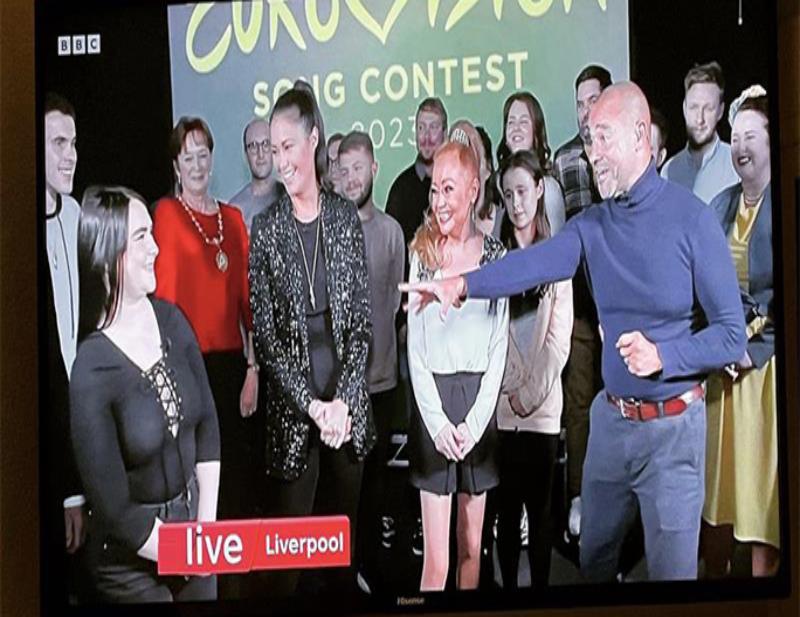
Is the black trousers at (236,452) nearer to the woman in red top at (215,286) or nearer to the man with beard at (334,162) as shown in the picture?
the woman in red top at (215,286)

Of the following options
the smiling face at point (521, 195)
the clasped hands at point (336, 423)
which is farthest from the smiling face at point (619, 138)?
the clasped hands at point (336, 423)

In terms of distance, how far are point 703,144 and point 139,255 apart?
964 millimetres

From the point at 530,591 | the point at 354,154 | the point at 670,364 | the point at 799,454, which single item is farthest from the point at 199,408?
the point at 799,454

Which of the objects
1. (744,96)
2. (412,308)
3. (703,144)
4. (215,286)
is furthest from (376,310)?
(744,96)

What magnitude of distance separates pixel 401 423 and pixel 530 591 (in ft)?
1.15

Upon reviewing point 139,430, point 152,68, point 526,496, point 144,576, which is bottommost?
point 144,576

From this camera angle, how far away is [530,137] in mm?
2016

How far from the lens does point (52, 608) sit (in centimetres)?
202

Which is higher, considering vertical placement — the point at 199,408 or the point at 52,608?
the point at 199,408

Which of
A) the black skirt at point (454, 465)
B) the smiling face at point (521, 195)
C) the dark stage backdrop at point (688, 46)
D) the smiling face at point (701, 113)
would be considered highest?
the dark stage backdrop at point (688, 46)

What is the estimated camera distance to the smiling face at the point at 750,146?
203cm

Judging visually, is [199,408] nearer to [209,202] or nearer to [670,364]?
[209,202]

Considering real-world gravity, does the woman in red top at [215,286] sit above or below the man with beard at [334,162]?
below

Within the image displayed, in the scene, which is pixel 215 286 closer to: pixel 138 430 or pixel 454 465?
pixel 138 430
